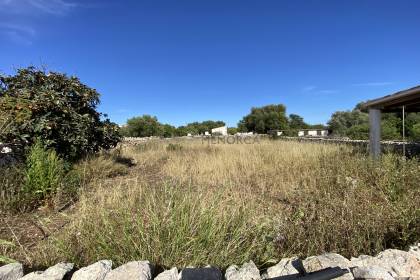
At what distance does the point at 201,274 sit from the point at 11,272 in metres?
1.37

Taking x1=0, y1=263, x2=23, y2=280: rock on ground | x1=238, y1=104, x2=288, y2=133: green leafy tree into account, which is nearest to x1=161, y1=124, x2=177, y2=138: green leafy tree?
x1=238, y1=104, x2=288, y2=133: green leafy tree

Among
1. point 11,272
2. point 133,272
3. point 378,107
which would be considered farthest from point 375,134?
point 11,272

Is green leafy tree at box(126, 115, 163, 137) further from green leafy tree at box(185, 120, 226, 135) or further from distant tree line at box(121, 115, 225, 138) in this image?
green leafy tree at box(185, 120, 226, 135)

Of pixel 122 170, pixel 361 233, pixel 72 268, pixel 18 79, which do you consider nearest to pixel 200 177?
pixel 122 170

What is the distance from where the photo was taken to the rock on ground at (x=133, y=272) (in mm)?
2197

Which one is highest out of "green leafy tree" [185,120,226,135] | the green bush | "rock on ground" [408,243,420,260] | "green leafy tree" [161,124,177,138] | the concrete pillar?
"green leafy tree" [185,120,226,135]

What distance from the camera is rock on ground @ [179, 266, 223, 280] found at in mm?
2213

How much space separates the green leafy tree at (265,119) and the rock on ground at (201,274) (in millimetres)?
35331

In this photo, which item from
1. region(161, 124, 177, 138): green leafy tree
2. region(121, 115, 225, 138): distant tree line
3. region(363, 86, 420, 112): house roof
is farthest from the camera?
region(161, 124, 177, 138): green leafy tree

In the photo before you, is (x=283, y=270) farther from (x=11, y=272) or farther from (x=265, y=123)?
(x=265, y=123)

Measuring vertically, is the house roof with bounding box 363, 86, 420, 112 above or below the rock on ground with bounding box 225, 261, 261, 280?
above

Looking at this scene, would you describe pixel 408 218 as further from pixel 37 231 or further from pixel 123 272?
pixel 37 231

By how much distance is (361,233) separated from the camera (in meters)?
3.11

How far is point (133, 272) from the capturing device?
223 centimetres
